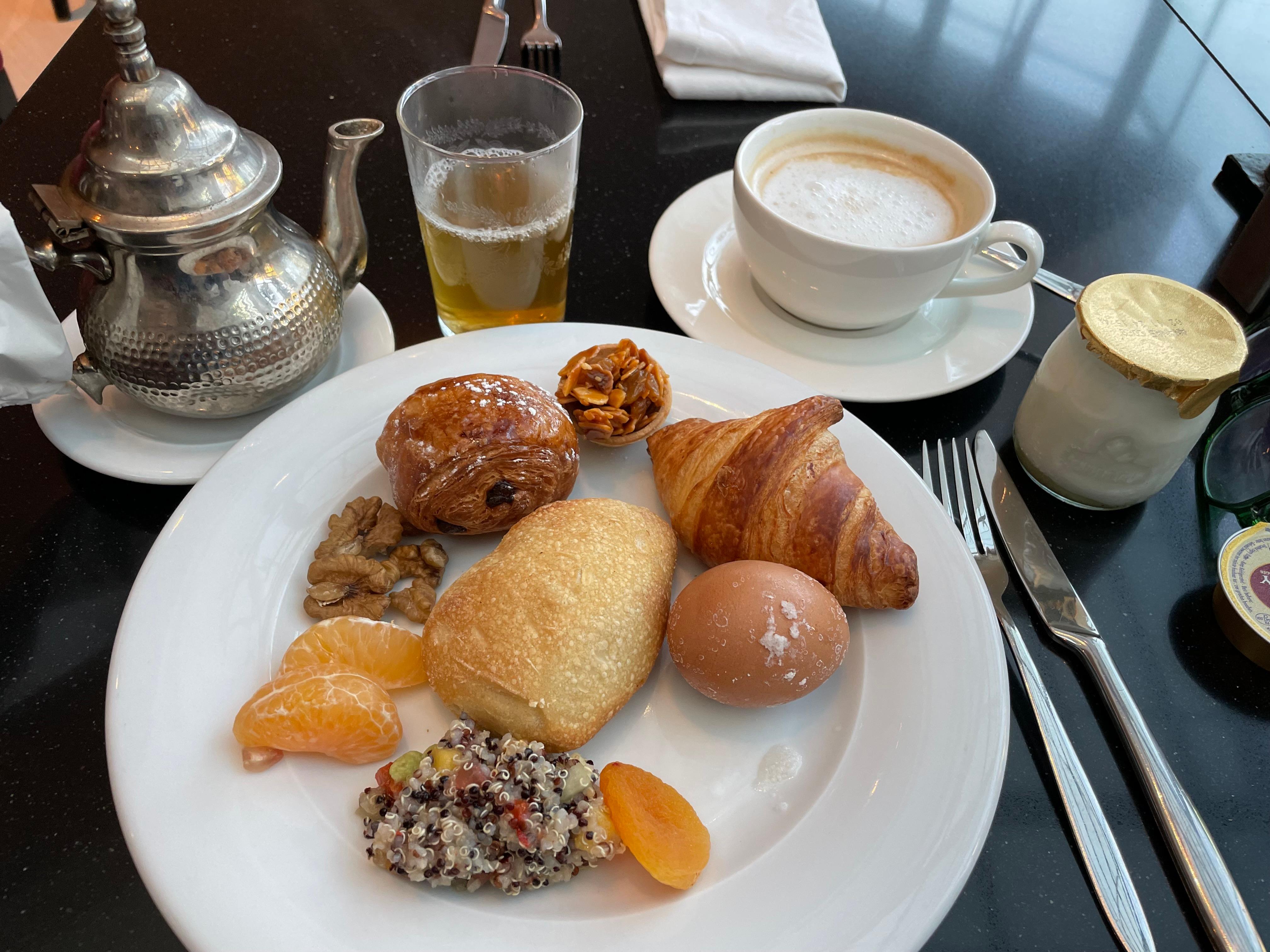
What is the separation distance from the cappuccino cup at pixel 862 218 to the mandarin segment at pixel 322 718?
2.58 feet

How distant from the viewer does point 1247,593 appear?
101 cm

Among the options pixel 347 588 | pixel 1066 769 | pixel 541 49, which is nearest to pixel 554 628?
pixel 347 588

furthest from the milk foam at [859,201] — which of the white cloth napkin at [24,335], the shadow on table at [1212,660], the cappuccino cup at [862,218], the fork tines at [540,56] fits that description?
the white cloth napkin at [24,335]

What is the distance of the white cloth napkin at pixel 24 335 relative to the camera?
927 millimetres

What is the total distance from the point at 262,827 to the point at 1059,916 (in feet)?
2.45

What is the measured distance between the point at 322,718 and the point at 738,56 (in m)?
1.49

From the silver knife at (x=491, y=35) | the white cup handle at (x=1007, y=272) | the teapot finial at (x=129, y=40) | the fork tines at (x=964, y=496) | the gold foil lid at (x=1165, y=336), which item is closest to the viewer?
the teapot finial at (x=129, y=40)

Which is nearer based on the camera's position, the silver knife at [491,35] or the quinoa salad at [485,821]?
the quinoa salad at [485,821]

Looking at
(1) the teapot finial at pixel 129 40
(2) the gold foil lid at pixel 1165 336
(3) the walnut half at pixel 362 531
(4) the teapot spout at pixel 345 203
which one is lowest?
(3) the walnut half at pixel 362 531

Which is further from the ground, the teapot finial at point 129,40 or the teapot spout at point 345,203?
the teapot finial at point 129,40

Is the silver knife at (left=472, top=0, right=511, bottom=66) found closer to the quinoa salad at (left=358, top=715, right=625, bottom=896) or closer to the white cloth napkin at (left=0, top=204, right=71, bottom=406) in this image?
the white cloth napkin at (left=0, top=204, right=71, bottom=406)

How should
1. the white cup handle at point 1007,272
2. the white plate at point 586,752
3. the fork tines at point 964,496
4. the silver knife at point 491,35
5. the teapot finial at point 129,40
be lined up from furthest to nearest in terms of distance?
the silver knife at point 491,35, the white cup handle at point 1007,272, the fork tines at point 964,496, the teapot finial at point 129,40, the white plate at point 586,752

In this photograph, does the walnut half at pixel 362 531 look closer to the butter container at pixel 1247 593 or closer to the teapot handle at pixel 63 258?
the teapot handle at pixel 63 258

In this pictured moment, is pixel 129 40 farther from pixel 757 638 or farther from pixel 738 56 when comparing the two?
pixel 738 56
